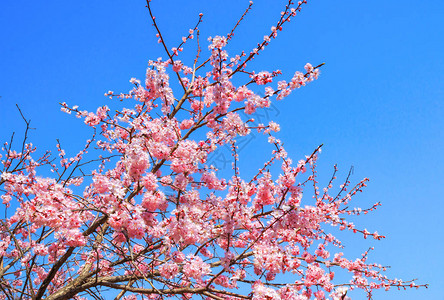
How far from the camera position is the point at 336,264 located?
655cm

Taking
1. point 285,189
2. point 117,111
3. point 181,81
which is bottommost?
point 285,189

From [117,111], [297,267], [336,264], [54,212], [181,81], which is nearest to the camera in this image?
[54,212]

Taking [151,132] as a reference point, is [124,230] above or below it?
below

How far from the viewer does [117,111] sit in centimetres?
538

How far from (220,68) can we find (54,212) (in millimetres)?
2746

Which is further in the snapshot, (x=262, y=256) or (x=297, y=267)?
(x=297, y=267)

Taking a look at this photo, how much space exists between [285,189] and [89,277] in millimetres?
3408

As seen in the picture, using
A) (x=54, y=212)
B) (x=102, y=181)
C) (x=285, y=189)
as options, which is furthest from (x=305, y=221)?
(x=54, y=212)

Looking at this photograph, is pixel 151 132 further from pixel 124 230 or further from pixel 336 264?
pixel 336 264

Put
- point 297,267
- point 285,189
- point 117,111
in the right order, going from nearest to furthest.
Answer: point 285,189, point 297,267, point 117,111

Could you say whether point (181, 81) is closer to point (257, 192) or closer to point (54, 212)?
point (257, 192)

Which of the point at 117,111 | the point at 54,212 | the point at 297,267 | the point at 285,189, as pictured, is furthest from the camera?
the point at 117,111

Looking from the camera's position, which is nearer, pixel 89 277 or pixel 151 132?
pixel 151 132

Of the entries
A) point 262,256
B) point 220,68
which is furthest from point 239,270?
point 220,68
